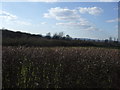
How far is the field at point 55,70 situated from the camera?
5.59 m

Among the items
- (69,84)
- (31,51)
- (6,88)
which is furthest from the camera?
(31,51)

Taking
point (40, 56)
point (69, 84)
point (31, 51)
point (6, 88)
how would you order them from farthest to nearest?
1. point (31, 51)
2. point (40, 56)
3. point (69, 84)
4. point (6, 88)

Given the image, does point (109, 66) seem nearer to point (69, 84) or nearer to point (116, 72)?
point (116, 72)

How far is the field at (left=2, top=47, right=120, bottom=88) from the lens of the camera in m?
5.59

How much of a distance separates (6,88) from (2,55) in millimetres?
937

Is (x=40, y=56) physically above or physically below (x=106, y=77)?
above

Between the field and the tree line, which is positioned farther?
the tree line

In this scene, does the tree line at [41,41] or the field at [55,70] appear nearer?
the field at [55,70]

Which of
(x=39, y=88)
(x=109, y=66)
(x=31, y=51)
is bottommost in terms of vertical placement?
(x=39, y=88)

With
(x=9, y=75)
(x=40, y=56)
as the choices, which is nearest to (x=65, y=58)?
(x=40, y=56)

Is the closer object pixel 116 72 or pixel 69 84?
pixel 69 84

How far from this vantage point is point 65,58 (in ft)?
20.6

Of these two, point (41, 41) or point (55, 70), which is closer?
point (55, 70)

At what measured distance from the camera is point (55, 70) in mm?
5961
